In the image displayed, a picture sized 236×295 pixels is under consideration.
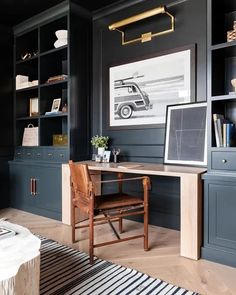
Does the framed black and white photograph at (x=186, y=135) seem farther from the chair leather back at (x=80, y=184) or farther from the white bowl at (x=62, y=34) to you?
the white bowl at (x=62, y=34)

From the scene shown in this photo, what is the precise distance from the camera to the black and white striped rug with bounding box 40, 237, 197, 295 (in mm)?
1744

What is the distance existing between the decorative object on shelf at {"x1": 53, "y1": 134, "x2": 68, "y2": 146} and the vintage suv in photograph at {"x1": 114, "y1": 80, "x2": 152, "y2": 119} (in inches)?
28.8

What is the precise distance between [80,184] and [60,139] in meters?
1.26

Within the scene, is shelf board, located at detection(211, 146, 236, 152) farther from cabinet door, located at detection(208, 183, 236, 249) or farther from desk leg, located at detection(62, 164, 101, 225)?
desk leg, located at detection(62, 164, 101, 225)

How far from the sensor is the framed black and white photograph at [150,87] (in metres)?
2.75

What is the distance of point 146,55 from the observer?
3.02 m

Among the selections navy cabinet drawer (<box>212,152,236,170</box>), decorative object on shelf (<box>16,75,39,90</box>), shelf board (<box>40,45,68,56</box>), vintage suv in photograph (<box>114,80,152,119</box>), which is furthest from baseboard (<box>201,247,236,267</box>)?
decorative object on shelf (<box>16,75,39,90</box>)

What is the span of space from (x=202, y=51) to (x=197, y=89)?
14.6 inches

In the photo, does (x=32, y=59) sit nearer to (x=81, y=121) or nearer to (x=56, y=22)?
(x=56, y=22)

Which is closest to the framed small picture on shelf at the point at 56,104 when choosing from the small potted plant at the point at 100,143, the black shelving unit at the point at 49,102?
the black shelving unit at the point at 49,102

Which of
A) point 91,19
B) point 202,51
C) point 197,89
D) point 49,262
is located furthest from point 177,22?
point 49,262

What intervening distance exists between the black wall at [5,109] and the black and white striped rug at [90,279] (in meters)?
1.89

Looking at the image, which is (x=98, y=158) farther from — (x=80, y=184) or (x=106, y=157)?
(x=80, y=184)

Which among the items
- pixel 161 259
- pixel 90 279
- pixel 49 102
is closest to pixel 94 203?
pixel 90 279
